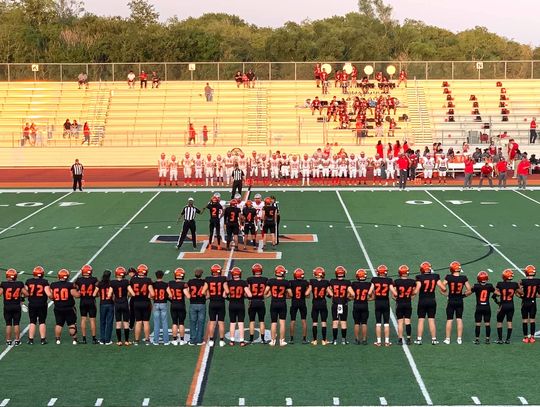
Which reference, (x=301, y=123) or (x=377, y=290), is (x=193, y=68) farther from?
(x=377, y=290)

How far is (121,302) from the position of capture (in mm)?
18641

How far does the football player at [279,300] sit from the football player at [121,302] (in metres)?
2.34

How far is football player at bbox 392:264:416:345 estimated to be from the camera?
18.4 meters

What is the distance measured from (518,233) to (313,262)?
23.4 feet

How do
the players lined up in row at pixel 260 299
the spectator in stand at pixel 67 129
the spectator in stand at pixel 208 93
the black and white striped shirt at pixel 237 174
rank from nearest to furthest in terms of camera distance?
the players lined up in row at pixel 260 299 < the black and white striped shirt at pixel 237 174 < the spectator in stand at pixel 67 129 < the spectator in stand at pixel 208 93

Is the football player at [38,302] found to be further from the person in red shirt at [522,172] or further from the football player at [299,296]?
the person in red shirt at [522,172]

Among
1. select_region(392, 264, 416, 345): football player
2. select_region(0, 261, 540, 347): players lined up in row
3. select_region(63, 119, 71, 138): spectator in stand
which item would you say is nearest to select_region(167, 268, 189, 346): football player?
select_region(0, 261, 540, 347): players lined up in row

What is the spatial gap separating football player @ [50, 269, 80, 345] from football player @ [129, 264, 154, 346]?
99 cm

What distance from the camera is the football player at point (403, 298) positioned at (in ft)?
60.4

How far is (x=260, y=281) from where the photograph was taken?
18.6 meters

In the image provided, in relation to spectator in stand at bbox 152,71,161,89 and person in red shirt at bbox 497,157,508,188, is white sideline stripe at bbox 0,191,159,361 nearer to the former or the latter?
person in red shirt at bbox 497,157,508,188

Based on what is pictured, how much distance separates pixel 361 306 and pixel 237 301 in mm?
2071

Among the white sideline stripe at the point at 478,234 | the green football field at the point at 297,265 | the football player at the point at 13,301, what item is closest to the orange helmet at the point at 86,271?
the football player at the point at 13,301

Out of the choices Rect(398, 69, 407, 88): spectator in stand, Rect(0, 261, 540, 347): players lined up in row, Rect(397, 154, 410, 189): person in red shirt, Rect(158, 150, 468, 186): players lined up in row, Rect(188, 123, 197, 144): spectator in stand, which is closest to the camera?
Rect(0, 261, 540, 347): players lined up in row
